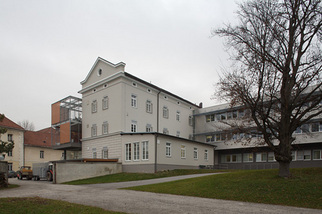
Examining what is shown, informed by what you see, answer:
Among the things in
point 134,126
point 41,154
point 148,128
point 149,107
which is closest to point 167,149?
point 134,126

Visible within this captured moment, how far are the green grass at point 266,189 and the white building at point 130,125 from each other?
12.2m

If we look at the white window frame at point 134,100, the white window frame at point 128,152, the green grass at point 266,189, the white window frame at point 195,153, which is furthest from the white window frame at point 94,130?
the green grass at point 266,189

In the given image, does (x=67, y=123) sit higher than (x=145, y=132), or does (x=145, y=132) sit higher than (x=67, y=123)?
(x=67, y=123)

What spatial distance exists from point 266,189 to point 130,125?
2124 centimetres

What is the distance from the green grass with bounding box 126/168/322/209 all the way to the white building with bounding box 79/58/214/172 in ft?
40.2

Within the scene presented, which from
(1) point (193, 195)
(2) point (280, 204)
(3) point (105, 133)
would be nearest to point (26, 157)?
(3) point (105, 133)

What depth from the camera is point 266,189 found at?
14.4 m

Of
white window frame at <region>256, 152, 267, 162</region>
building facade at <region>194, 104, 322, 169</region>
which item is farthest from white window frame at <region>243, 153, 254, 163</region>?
white window frame at <region>256, 152, 267, 162</region>

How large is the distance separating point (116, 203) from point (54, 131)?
32920 millimetres

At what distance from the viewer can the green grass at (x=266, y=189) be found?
12.6 meters

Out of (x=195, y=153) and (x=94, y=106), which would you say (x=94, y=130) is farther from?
(x=195, y=153)

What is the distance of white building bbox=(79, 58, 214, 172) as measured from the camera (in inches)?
1155

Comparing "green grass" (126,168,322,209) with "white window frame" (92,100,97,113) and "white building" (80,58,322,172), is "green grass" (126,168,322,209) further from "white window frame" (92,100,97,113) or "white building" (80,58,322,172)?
"white window frame" (92,100,97,113)

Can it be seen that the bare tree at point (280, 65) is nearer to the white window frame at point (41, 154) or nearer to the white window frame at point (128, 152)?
the white window frame at point (128, 152)
